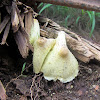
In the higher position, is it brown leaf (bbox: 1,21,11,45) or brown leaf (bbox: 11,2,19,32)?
brown leaf (bbox: 11,2,19,32)

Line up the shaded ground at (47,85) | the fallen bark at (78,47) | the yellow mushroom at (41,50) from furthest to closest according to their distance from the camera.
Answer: the fallen bark at (78,47) → the yellow mushroom at (41,50) → the shaded ground at (47,85)

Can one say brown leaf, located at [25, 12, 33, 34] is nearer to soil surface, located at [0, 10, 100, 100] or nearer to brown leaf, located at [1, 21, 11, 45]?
brown leaf, located at [1, 21, 11, 45]

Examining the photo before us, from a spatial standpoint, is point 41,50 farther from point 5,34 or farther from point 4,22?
point 4,22

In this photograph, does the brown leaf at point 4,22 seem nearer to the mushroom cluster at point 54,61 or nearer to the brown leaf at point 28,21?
the brown leaf at point 28,21

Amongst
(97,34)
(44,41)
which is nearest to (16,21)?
(44,41)

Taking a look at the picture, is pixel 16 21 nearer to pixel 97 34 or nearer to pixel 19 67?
pixel 19 67

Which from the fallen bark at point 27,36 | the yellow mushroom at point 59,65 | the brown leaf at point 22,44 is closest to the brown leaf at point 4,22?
the fallen bark at point 27,36

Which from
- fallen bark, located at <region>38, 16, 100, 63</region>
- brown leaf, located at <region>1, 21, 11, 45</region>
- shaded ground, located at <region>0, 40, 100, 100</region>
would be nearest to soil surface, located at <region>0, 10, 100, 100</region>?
Answer: shaded ground, located at <region>0, 40, 100, 100</region>

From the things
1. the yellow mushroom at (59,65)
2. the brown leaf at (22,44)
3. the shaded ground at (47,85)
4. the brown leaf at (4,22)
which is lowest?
the shaded ground at (47,85)
